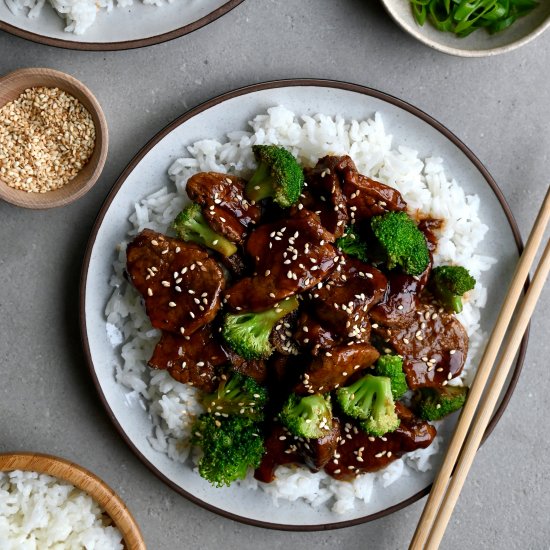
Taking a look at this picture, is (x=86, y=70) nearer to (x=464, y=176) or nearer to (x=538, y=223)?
(x=464, y=176)

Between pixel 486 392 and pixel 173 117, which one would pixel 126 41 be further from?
pixel 486 392

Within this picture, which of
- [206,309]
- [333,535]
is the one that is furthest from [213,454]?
[333,535]

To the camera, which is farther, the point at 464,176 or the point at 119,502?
the point at 464,176

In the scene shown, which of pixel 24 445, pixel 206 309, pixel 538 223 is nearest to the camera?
pixel 206 309

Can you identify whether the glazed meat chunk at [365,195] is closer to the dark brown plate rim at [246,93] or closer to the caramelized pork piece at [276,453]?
the dark brown plate rim at [246,93]

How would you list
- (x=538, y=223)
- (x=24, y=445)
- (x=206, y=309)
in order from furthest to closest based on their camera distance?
(x=24, y=445), (x=538, y=223), (x=206, y=309)

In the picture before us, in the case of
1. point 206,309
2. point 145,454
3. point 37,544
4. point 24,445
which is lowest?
point 37,544

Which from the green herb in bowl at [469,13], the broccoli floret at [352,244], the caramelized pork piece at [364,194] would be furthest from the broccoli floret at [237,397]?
the green herb in bowl at [469,13]

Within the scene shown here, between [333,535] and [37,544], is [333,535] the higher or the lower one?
the higher one
